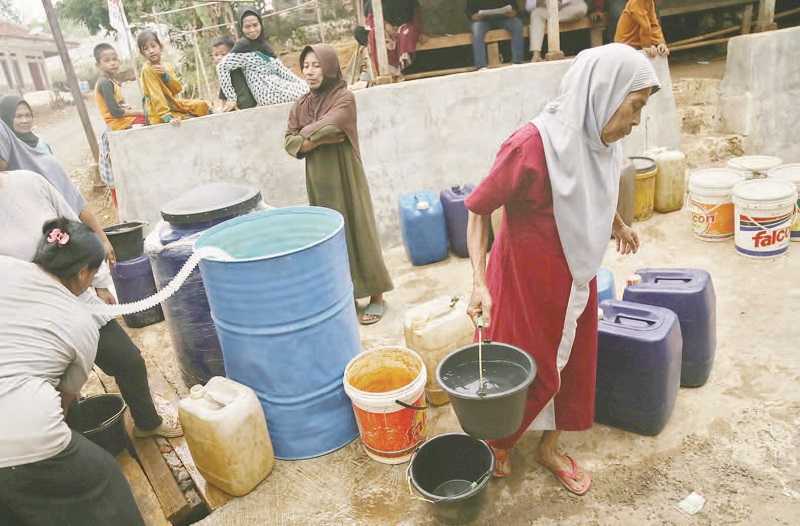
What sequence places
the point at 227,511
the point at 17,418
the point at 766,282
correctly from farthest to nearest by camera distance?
the point at 766,282
the point at 227,511
the point at 17,418

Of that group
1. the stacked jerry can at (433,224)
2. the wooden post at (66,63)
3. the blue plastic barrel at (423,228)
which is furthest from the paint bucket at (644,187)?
the wooden post at (66,63)

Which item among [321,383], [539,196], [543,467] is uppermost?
[539,196]

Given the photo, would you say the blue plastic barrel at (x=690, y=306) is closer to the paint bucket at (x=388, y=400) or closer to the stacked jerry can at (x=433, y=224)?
the paint bucket at (x=388, y=400)

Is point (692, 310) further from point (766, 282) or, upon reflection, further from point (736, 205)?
point (736, 205)

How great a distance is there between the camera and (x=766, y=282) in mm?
4137

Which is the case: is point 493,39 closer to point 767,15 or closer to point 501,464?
point 767,15

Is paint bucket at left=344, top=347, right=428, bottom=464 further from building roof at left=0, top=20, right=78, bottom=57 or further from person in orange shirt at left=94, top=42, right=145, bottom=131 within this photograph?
building roof at left=0, top=20, right=78, bottom=57

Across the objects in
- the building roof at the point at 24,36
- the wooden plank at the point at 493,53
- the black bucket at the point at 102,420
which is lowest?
the black bucket at the point at 102,420

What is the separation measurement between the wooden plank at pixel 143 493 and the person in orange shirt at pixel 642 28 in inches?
238

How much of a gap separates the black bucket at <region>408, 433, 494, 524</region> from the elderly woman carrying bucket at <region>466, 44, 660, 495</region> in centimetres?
13

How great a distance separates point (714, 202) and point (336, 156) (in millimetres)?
3200

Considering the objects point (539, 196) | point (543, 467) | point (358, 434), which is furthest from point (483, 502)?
point (539, 196)

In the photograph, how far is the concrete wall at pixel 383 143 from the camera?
16.6 ft

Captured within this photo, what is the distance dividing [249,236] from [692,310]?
7.72 feet
